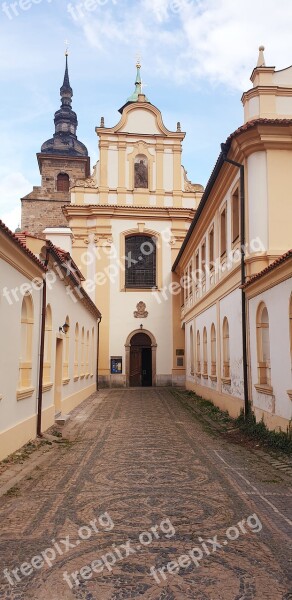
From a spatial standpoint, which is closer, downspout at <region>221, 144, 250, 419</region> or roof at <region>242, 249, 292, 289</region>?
roof at <region>242, 249, 292, 289</region>

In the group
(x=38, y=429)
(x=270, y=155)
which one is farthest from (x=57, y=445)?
(x=270, y=155)

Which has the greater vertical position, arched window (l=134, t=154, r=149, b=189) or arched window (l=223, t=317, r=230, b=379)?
arched window (l=134, t=154, r=149, b=189)

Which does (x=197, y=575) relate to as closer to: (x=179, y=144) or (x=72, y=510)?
(x=72, y=510)

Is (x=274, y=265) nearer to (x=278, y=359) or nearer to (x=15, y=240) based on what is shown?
(x=278, y=359)

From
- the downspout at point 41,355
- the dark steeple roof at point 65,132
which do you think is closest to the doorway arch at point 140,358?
the downspout at point 41,355

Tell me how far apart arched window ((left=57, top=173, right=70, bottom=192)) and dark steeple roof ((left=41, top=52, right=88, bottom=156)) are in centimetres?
197

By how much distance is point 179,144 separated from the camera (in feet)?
98.3

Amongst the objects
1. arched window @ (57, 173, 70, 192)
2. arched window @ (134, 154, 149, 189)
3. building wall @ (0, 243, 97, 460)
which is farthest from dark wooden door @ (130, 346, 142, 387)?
arched window @ (57, 173, 70, 192)

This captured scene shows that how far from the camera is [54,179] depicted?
42688 mm

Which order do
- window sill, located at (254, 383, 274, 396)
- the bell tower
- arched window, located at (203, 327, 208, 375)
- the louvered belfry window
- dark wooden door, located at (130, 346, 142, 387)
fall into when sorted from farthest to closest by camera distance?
the bell tower < the louvered belfry window < dark wooden door, located at (130, 346, 142, 387) < arched window, located at (203, 327, 208, 375) < window sill, located at (254, 383, 274, 396)

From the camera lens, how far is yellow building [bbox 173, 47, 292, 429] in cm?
1004

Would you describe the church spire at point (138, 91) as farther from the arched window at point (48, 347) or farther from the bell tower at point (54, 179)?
the arched window at point (48, 347)

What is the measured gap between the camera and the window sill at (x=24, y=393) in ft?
30.1

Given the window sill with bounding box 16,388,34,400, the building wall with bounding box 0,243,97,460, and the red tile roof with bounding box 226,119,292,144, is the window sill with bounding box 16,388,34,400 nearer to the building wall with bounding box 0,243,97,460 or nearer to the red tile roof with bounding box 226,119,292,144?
the building wall with bounding box 0,243,97,460
